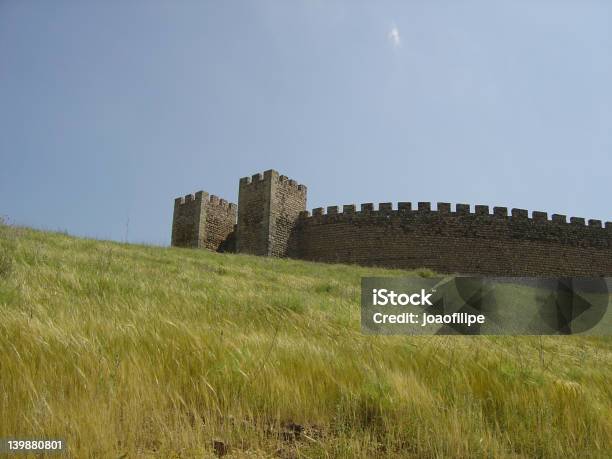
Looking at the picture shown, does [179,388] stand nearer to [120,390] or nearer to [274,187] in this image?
[120,390]

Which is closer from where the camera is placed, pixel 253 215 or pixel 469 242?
pixel 469 242

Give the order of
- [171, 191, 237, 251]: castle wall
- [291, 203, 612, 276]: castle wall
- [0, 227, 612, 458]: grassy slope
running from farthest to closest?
[171, 191, 237, 251]: castle wall
[291, 203, 612, 276]: castle wall
[0, 227, 612, 458]: grassy slope

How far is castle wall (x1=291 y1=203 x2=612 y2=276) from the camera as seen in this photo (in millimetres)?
21156

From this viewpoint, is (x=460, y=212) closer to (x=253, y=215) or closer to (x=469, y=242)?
(x=469, y=242)

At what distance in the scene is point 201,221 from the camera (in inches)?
906

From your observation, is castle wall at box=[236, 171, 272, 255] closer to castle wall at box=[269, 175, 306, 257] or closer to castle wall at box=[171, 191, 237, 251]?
castle wall at box=[269, 175, 306, 257]

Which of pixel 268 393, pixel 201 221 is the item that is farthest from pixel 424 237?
pixel 268 393

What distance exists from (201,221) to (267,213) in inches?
156

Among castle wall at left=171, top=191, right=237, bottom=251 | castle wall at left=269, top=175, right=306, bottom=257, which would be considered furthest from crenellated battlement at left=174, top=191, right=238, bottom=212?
castle wall at left=269, top=175, right=306, bottom=257

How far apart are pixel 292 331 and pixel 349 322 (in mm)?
612

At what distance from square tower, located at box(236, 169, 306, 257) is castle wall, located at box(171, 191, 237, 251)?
182cm

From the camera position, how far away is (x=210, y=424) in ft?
5.69

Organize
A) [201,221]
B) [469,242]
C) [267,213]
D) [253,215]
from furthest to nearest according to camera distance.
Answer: [201,221]
[253,215]
[267,213]
[469,242]

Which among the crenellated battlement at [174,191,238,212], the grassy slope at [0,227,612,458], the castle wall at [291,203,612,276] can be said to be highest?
the crenellated battlement at [174,191,238,212]
